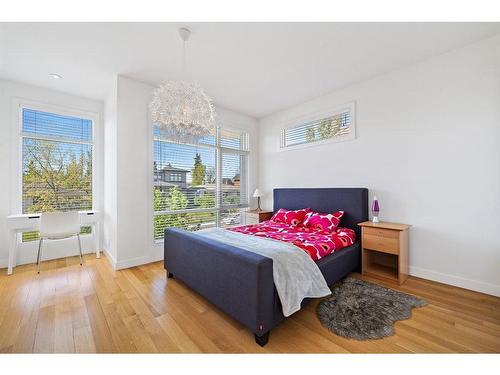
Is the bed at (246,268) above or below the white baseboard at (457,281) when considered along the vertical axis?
above

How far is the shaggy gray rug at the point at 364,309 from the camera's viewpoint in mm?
1709

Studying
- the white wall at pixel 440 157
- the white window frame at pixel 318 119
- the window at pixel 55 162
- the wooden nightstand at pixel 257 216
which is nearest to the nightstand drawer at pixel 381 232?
the white wall at pixel 440 157

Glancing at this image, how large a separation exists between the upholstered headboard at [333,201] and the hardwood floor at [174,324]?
1012 mm

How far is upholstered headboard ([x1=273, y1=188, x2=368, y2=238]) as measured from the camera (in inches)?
123

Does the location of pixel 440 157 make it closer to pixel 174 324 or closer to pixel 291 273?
pixel 291 273

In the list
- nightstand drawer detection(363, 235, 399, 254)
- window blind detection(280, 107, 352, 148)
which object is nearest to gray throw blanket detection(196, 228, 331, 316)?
nightstand drawer detection(363, 235, 399, 254)

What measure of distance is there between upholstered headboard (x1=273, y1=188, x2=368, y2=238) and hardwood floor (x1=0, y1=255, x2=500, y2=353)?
101 cm

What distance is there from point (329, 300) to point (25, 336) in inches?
104

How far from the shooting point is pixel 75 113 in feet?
12.1

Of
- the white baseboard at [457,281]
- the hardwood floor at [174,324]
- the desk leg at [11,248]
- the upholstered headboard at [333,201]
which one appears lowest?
the hardwood floor at [174,324]

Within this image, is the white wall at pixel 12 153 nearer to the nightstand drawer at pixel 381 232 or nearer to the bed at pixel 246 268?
the bed at pixel 246 268

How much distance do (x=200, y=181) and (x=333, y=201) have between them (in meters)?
2.45

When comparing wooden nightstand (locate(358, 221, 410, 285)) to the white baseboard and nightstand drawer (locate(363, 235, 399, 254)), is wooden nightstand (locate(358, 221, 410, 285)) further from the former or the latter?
the white baseboard
